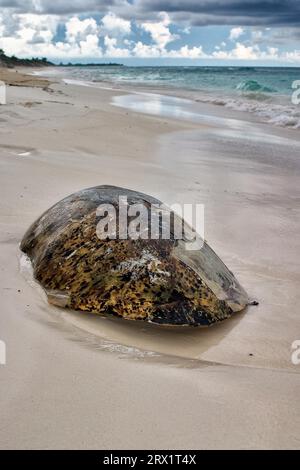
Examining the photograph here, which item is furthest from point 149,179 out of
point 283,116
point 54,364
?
point 283,116

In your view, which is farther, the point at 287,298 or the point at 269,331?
the point at 287,298

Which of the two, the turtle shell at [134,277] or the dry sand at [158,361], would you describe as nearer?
the dry sand at [158,361]

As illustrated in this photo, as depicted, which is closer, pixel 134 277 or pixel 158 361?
pixel 158 361

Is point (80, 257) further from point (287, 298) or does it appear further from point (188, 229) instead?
point (287, 298)

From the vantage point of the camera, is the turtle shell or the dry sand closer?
the dry sand

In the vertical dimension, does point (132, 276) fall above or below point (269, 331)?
above

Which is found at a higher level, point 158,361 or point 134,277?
point 134,277

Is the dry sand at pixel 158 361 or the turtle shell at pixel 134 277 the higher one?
the turtle shell at pixel 134 277

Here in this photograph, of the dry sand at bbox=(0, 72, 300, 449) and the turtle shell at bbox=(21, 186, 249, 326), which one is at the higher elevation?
the turtle shell at bbox=(21, 186, 249, 326)

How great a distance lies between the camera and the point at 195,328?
2797 mm

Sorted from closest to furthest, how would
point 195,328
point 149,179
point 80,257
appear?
point 195,328, point 80,257, point 149,179

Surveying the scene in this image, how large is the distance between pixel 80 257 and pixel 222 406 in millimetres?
1281
